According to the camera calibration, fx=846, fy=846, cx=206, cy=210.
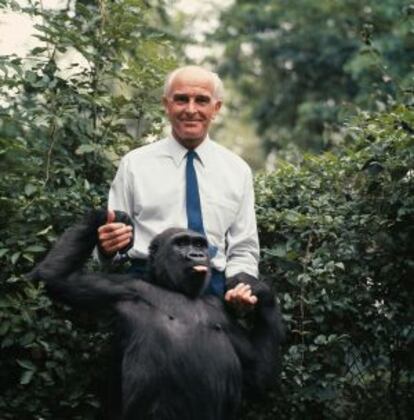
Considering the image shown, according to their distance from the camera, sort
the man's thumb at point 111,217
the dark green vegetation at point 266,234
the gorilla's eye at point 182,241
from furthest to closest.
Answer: the dark green vegetation at point 266,234
the gorilla's eye at point 182,241
the man's thumb at point 111,217

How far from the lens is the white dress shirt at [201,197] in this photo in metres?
4.34

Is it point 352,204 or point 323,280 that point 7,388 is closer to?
point 323,280

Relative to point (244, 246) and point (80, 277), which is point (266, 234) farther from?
point (80, 277)

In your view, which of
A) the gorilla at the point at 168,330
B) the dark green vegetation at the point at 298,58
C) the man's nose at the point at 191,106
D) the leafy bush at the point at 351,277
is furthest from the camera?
the dark green vegetation at the point at 298,58

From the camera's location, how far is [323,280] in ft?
15.7

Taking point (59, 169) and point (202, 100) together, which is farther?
point (59, 169)

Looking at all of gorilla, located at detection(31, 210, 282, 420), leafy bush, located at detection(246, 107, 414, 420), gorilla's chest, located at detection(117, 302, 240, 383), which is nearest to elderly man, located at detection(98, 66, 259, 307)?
gorilla, located at detection(31, 210, 282, 420)

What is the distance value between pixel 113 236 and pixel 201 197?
595 mm

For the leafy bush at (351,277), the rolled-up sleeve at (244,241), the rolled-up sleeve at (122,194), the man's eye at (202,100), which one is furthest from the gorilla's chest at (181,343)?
the man's eye at (202,100)

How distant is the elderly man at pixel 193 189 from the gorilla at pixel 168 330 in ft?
0.40

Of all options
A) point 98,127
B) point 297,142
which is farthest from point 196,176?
point 297,142

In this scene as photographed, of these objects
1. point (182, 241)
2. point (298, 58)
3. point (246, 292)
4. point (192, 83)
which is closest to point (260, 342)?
point (246, 292)

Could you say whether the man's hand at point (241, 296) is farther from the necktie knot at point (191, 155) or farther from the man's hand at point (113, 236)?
the necktie knot at point (191, 155)

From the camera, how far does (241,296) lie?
13.3ft
